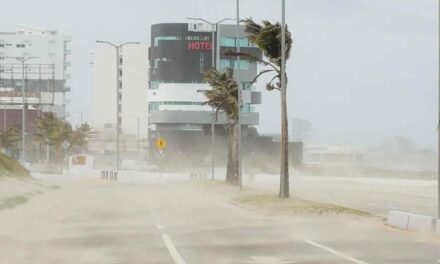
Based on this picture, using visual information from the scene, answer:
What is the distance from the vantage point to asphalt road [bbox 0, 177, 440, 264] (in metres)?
13.7

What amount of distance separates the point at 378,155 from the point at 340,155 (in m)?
15.0

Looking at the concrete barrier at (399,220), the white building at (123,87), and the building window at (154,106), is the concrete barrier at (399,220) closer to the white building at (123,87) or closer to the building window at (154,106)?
the building window at (154,106)

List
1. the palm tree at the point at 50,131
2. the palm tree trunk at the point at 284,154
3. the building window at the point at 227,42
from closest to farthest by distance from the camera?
the palm tree trunk at the point at 284,154 < the palm tree at the point at 50,131 < the building window at the point at 227,42

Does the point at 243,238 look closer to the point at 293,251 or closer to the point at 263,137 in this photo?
the point at 293,251

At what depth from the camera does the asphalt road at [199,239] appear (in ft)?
45.1

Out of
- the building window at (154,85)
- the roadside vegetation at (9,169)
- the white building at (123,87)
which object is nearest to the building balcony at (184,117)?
the building window at (154,85)

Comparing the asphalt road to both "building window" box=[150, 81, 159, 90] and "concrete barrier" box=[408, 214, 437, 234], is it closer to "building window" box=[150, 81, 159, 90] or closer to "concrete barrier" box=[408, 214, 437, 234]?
"concrete barrier" box=[408, 214, 437, 234]

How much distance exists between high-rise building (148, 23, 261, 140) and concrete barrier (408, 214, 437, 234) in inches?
4070

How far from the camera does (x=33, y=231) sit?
1966cm

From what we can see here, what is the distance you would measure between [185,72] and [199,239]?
110 m

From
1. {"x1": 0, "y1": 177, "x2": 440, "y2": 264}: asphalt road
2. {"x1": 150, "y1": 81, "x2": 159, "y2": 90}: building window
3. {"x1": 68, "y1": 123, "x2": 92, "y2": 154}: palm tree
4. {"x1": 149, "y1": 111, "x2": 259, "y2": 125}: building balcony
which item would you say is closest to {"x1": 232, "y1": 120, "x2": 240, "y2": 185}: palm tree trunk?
{"x1": 0, "y1": 177, "x2": 440, "y2": 264}: asphalt road

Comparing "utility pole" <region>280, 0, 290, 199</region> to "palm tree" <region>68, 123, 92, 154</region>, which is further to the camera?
"palm tree" <region>68, 123, 92, 154</region>

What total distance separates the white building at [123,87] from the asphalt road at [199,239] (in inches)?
5703

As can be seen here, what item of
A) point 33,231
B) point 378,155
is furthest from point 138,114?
point 33,231
